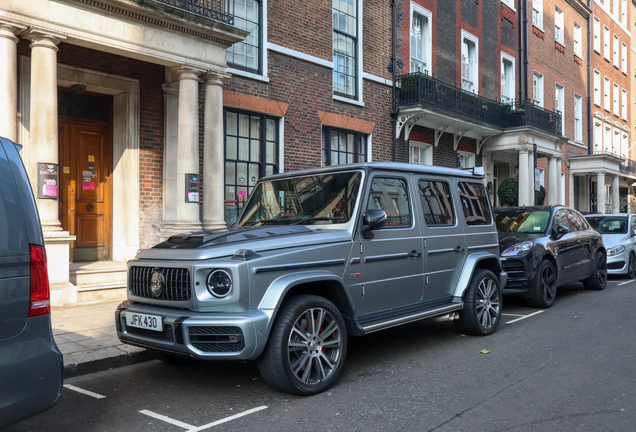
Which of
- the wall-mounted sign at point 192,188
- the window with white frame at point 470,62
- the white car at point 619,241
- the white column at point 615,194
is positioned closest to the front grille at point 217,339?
the wall-mounted sign at point 192,188

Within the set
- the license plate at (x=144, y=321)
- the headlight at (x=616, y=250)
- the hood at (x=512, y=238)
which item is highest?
the hood at (x=512, y=238)

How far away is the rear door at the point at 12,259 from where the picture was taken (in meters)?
3.03

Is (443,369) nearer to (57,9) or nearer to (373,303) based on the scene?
(373,303)

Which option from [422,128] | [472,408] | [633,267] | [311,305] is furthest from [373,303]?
[422,128]

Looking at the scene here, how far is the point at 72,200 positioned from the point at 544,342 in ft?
25.7

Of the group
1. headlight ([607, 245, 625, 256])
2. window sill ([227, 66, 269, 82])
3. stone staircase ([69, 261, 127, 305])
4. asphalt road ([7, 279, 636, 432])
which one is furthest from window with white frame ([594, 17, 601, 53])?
stone staircase ([69, 261, 127, 305])

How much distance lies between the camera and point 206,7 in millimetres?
9977

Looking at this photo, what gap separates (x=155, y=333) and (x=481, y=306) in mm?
3905

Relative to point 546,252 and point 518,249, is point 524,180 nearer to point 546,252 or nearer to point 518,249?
point 546,252

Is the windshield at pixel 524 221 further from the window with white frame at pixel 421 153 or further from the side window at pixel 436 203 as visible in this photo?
the window with white frame at pixel 421 153

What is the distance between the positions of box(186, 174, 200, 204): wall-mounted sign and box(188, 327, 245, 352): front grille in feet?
18.3

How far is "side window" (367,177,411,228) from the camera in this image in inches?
217

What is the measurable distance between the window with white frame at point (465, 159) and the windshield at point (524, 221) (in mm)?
9032

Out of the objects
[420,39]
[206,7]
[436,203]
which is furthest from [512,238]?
[420,39]
